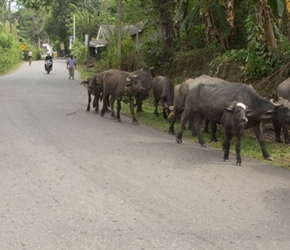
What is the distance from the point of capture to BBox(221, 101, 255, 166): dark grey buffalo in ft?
30.8

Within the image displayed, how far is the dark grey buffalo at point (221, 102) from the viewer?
398 inches

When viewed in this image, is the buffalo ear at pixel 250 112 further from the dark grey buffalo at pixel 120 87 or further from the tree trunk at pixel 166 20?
the tree trunk at pixel 166 20

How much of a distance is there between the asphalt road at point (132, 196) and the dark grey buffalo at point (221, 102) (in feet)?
2.27

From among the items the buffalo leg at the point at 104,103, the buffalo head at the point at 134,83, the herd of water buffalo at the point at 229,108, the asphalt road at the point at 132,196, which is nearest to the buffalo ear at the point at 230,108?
the herd of water buffalo at the point at 229,108

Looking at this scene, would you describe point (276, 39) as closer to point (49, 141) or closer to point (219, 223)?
point (49, 141)

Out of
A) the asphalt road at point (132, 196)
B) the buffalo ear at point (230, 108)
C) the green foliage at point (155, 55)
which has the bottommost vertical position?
the asphalt road at point (132, 196)

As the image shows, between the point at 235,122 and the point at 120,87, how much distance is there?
6.36m

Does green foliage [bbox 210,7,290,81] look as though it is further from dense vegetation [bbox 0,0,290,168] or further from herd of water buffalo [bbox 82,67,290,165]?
herd of water buffalo [bbox 82,67,290,165]

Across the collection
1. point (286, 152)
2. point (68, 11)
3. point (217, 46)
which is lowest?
point (286, 152)

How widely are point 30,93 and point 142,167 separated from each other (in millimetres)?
16449

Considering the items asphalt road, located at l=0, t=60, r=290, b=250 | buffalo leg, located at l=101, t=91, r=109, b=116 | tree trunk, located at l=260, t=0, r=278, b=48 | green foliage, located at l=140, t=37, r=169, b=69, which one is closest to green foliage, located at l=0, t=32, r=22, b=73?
green foliage, located at l=140, t=37, r=169, b=69

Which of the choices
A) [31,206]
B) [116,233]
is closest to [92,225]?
[116,233]

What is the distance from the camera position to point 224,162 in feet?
31.1

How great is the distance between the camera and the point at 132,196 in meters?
6.90
